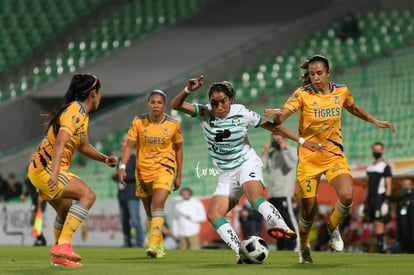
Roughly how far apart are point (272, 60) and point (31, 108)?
8.73 meters

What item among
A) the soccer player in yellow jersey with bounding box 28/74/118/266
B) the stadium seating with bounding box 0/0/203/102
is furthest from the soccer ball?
the stadium seating with bounding box 0/0/203/102

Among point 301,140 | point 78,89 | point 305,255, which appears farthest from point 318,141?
point 78,89

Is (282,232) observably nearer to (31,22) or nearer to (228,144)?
(228,144)

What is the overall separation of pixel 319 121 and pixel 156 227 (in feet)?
10.3

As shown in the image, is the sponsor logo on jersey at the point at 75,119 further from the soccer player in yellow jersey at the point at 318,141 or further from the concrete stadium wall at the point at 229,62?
the concrete stadium wall at the point at 229,62

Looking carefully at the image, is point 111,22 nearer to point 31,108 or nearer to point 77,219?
point 31,108

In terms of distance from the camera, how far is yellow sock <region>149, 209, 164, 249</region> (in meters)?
12.1

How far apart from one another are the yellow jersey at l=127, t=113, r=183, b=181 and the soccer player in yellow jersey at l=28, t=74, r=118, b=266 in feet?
9.41

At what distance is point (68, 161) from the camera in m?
9.86

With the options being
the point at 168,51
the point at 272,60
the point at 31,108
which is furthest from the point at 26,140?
the point at 272,60

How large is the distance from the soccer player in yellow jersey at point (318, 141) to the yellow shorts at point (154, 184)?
2.81m

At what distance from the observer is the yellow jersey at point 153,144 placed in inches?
500

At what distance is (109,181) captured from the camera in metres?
22.6

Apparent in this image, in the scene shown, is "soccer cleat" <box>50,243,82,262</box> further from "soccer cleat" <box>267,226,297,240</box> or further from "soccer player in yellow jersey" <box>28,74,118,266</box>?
"soccer cleat" <box>267,226,297,240</box>
